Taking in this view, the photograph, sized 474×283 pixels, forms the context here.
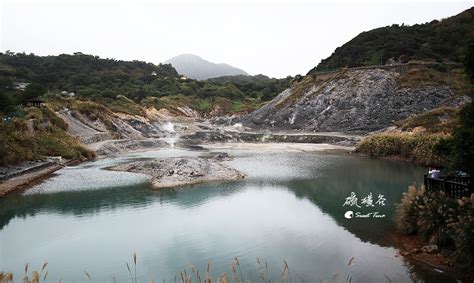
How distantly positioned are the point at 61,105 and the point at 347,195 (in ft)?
173

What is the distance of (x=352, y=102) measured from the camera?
72125 mm

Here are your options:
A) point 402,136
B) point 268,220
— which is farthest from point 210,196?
point 402,136

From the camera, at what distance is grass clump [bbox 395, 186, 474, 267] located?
1196 centimetres

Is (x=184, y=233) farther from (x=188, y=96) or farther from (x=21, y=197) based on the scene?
(x=188, y=96)

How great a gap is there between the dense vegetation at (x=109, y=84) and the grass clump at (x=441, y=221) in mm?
81249

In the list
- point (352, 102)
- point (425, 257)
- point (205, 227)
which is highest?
point (352, 102)

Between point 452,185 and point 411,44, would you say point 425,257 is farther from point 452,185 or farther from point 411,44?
point 411,44

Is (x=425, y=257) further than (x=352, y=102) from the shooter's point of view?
No

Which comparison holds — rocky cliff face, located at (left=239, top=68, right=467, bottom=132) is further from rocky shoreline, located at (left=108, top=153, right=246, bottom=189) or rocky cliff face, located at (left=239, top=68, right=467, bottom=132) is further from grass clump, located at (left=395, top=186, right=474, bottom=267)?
grass clump, located at (left=395, top=186, right=474, bottom=267)

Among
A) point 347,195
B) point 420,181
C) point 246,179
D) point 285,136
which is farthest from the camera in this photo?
point 285,136

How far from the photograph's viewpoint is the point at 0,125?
1378 inches

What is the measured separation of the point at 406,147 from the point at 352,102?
32760 mm

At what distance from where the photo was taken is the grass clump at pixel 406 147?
118ft

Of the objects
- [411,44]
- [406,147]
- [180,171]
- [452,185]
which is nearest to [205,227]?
[452,185]
